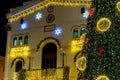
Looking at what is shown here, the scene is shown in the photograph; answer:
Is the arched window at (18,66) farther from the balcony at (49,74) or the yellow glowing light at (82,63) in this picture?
the yellow glowing light at (82,63)

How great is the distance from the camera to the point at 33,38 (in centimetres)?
3134

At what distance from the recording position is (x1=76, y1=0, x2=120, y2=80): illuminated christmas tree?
51.9ft

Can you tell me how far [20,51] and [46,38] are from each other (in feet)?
9.34

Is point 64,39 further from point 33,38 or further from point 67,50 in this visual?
point 33,38

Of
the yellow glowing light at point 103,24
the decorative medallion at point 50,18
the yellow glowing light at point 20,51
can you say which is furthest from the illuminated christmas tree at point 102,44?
the yellow glowing light at point 20,51

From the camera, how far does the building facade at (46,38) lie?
1148 inches

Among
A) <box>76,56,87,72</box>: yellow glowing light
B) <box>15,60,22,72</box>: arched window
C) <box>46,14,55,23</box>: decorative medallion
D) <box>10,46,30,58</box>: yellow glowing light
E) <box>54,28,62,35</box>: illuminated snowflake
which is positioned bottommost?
<box>76,56,87,72</box>: yellow glowing light

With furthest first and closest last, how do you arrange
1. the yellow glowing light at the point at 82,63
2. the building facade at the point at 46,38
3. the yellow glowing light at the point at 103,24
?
1. the building facade at the point at 46,38
2. the yellow glowing light at the point at 82,63
3. the yellow glowing light at the point at 103,24

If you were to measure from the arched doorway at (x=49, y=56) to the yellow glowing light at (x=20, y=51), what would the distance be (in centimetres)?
159

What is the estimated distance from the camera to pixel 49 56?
30.2m

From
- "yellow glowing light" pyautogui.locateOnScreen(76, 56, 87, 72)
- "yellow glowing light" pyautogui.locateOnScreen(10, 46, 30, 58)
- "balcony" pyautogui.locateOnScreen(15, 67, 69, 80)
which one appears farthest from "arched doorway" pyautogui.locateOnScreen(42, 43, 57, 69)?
"yellow glowing light" pyautogui.locateOnScreen(76, 56, 87, 72)

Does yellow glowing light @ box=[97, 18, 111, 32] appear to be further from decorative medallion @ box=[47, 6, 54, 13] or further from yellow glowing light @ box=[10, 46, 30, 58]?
yellow glowing light @ box=[10, 46, 30, 58]

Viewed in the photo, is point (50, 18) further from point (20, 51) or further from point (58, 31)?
point (20, 51)

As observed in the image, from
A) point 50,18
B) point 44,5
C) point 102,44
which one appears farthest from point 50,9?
point 102,44
